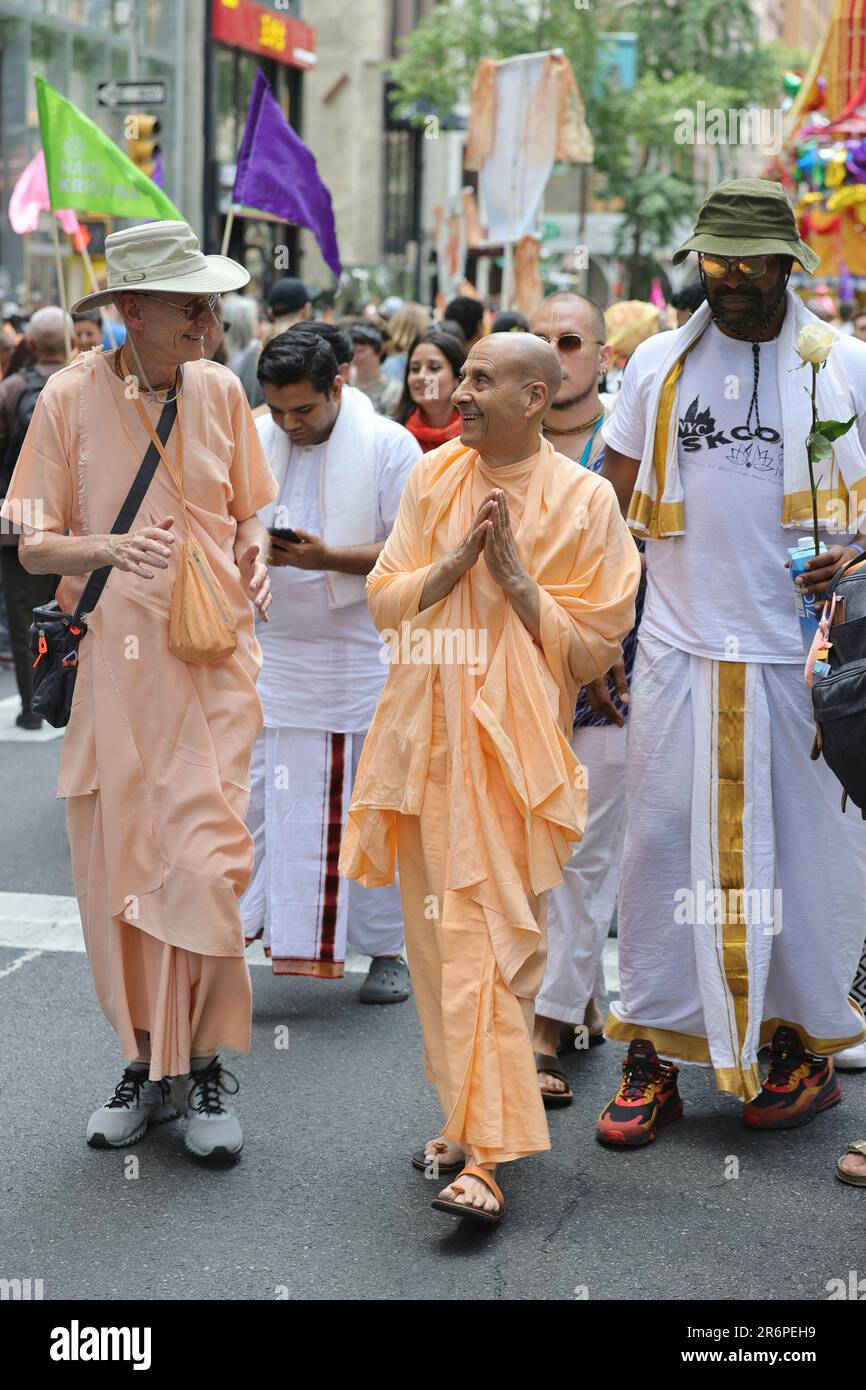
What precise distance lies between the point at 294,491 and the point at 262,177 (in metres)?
4.60

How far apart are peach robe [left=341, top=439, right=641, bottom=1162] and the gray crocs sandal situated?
149 cm

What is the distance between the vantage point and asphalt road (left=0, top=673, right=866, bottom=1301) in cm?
367

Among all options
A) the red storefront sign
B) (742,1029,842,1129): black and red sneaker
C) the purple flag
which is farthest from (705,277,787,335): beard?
the red storefront sign

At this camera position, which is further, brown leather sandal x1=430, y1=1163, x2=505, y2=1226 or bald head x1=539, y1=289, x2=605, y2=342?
bald head x1=539, y1=289, x2=605, y2=342

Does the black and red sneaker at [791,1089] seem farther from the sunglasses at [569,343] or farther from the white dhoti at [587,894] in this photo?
the sunglasses at [569,343]

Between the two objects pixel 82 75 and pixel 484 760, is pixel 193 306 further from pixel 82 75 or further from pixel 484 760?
pixel 82 75

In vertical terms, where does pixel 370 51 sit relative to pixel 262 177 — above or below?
above

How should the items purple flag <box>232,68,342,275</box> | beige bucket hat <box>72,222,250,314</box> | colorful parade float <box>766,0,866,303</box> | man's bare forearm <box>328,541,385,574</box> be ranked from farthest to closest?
1. colorful parade float <box>766,0,866,303</box>
2. purple flag <box>232,68,342,275</box>
3. man's bare forearm <box>328,541,385,574</box>
4. beige bucket hat <box>72,222,250,314</box>

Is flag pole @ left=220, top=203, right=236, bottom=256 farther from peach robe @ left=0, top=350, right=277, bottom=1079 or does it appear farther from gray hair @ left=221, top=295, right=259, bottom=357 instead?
peach robe @ left=0, top=350, right=277, bottom=1079

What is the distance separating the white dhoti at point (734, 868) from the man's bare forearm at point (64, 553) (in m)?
1.47

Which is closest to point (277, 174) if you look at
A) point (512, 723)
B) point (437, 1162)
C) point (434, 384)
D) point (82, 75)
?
point (434, 384)

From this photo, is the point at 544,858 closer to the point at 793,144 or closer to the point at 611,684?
the point at 611,684

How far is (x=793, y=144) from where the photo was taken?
21.6m

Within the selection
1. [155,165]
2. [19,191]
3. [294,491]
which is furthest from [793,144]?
[294,491]
